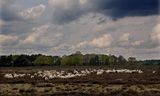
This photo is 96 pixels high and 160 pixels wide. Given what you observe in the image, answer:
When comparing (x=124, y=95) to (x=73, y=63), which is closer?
(x=124, y=95)

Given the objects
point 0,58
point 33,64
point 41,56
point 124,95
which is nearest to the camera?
point 124,95

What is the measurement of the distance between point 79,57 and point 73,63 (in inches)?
290

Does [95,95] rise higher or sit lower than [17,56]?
lower

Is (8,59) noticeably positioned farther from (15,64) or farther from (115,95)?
(115,95)

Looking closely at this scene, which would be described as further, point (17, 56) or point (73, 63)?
point (73, 63)

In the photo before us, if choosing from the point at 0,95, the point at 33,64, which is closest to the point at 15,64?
the point at 33,64

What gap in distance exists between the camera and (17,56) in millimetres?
167000

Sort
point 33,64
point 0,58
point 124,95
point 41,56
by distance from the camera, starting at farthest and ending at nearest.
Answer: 1. point 41,56
2. point 33,64
3. point 0,58
4. point 124,95

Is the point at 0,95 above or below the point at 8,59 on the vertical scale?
below

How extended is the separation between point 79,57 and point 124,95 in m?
167

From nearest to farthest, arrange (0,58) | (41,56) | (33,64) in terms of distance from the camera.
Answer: (0,58) < (33,64) < (41,56)

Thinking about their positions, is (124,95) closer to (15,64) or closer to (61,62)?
(15,64)

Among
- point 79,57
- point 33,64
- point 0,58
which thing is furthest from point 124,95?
point 79,57

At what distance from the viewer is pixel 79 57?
7795 inches
